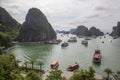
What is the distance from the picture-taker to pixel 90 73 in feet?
137

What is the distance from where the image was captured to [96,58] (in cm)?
9994

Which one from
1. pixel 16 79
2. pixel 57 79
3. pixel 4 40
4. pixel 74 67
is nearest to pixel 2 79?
pixel 16 79

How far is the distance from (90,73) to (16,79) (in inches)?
611

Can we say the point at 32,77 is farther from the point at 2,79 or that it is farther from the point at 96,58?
the point at 96,58

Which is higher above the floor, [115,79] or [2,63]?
[2,63]

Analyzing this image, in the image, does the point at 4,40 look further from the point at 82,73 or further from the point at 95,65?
the point at 82,73

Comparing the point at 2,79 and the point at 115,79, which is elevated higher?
the point at 2,79

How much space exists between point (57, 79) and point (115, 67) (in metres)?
52.3

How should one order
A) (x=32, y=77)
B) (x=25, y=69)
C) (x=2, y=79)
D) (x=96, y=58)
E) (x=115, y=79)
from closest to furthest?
(x=2, y=79) → (x=32, y=77) → (x=115, y=79) → (x=25, y=69) → (x=96, y=58)

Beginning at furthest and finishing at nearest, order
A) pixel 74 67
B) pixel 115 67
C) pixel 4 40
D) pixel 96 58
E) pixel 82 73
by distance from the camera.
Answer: pixel 4 40
pixel 96 58
pixel 115 67
pixel 74 67
pixel 82 73

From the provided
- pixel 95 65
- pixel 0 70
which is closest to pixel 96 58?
pixel 95 65

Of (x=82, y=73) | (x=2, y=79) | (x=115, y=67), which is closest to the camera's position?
(x=2, y=79)

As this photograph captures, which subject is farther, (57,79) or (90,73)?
(57,79)

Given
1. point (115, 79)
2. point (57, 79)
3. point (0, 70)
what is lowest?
point (115, 79)
